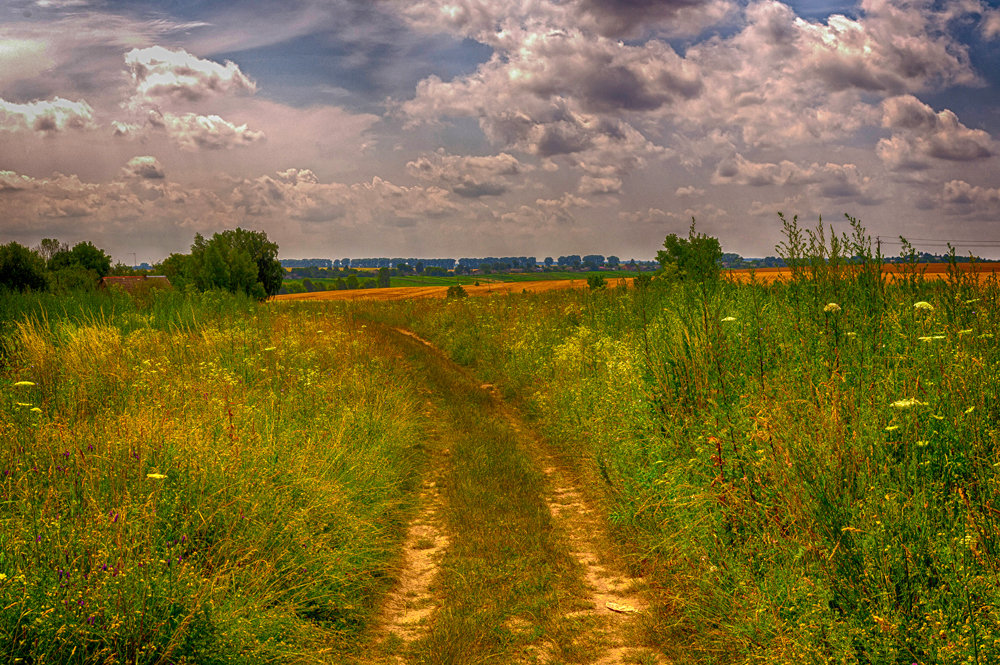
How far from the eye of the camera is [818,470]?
3.77m

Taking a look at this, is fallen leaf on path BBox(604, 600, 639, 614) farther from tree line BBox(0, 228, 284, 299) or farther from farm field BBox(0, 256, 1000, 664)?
tree line BBox(0, 228, 284, 299)

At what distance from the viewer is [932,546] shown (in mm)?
3139

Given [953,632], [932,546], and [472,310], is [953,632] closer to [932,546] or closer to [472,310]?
[932,546]

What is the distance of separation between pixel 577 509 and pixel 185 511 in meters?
4.03

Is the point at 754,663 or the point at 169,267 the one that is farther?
the point at 169,267

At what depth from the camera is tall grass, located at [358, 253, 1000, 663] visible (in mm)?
3090

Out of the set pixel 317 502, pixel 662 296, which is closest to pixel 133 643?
pixel 317 502

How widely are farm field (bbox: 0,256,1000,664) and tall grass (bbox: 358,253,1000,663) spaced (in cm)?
3

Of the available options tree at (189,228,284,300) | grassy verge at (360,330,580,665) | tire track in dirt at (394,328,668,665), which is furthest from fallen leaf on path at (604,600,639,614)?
tree at (189,228,284,300)

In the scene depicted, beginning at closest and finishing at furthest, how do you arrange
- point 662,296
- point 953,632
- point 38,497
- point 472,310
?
1. point 953,632
2. point 38,497
3. point 662,296
4. point 472,310

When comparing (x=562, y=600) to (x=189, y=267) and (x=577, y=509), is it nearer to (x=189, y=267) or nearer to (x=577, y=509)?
(x=577, y=509)

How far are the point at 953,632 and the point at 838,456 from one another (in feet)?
4.06

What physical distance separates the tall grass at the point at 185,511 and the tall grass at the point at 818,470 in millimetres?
2557

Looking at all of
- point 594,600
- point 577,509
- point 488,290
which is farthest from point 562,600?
point 488,290
